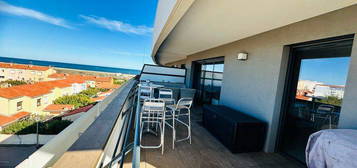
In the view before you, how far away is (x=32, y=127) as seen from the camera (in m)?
5.12

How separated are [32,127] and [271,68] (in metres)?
7.85

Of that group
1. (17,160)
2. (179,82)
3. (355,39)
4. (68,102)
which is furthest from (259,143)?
(68,102)

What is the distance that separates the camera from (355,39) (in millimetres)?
1560

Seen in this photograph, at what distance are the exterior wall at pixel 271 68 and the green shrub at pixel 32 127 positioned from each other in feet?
18.1

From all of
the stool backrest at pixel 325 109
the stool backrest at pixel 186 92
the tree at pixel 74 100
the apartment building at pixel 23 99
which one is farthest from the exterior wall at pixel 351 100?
the tree at pixel 74 100

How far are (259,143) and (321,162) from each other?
137cm

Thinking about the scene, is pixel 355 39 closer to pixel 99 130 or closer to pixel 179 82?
pixel 99 130

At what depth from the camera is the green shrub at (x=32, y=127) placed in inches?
188

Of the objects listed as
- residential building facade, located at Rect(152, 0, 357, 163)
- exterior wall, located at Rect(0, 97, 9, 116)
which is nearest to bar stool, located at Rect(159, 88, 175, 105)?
residential building facade, located at Rect(152, 0, 357, 163)

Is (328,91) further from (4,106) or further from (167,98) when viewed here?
(4,106)

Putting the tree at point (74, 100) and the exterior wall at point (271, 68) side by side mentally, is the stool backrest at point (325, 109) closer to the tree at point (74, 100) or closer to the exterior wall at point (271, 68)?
the exterior wall at point (271, 68)

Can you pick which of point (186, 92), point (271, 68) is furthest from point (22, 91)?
point (271, 68)

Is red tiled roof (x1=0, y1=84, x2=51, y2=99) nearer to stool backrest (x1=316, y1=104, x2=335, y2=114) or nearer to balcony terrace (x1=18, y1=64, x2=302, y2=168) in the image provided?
balcony terrace (x1=18, y1=64, x2=302, y2=168)

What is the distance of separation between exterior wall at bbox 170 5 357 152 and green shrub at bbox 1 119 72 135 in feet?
18.1
